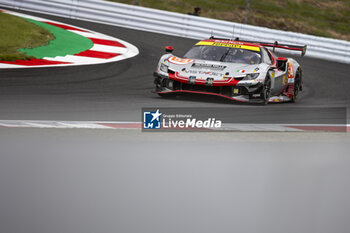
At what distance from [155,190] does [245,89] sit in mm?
4590

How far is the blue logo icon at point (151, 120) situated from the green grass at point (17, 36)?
542cm

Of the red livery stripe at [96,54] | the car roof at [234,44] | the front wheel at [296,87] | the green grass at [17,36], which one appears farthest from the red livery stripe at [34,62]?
the front wheel at [296,87]

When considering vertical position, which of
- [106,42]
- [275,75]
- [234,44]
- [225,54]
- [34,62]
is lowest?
[106,42]

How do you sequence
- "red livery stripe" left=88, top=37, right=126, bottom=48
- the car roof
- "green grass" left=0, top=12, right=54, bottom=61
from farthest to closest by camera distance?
"red livery stripe" left=88, top=37, right=126, bottom=48 → "green grass" left=0, top=12, right=54, bottom=61 → the car roof

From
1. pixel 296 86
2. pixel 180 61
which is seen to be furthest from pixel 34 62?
pixel 296 86

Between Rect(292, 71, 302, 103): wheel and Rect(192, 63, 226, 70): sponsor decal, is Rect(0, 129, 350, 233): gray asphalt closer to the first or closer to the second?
Rect(192, 63, 226, 70): sponsor decal

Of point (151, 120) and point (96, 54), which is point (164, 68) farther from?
point (96, 54)

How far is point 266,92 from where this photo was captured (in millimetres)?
8414

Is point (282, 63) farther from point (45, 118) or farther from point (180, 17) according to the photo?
point (180, 17)

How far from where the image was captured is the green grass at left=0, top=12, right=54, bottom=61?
10406mm

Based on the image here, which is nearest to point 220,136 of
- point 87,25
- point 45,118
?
point 45,118

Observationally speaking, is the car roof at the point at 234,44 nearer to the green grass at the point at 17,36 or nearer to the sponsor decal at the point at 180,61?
the sponsor decal at the point at 180,61

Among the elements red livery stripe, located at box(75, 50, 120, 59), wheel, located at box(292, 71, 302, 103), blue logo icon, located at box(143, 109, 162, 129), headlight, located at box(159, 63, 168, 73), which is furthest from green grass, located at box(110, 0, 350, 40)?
blue logo icon, located at box(143, 109, 162, 129)

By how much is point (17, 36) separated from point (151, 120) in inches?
291
